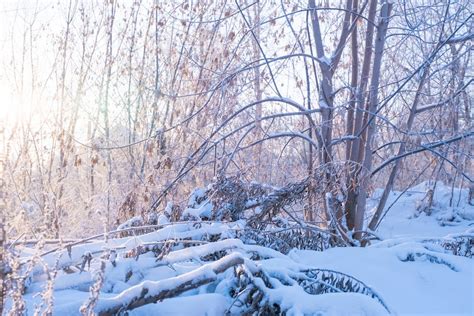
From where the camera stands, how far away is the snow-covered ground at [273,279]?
2.25 metres

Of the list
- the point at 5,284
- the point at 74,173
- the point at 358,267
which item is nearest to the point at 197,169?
the point at 74,173

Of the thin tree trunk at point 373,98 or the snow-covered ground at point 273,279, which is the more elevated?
the thin tree trunk at point 373,98

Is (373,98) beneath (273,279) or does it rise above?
above

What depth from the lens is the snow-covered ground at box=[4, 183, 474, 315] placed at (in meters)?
2.25

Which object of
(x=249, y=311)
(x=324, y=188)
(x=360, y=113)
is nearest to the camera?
(x=249, y=311)

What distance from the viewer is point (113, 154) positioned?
10031mm

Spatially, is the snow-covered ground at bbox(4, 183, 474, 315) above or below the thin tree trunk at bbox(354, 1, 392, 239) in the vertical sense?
below

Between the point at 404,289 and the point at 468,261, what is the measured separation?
3.14ft

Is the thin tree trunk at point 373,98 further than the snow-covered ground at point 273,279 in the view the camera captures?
Yes

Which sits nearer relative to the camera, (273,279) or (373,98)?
(273,279)

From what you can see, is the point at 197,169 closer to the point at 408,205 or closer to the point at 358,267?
the point at 358,267

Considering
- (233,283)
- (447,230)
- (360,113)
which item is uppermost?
(360,113)

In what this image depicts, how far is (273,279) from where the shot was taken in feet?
8.16

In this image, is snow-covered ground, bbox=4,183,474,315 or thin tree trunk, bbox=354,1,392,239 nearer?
snow-covered ground, bbox=4,183,474,315
